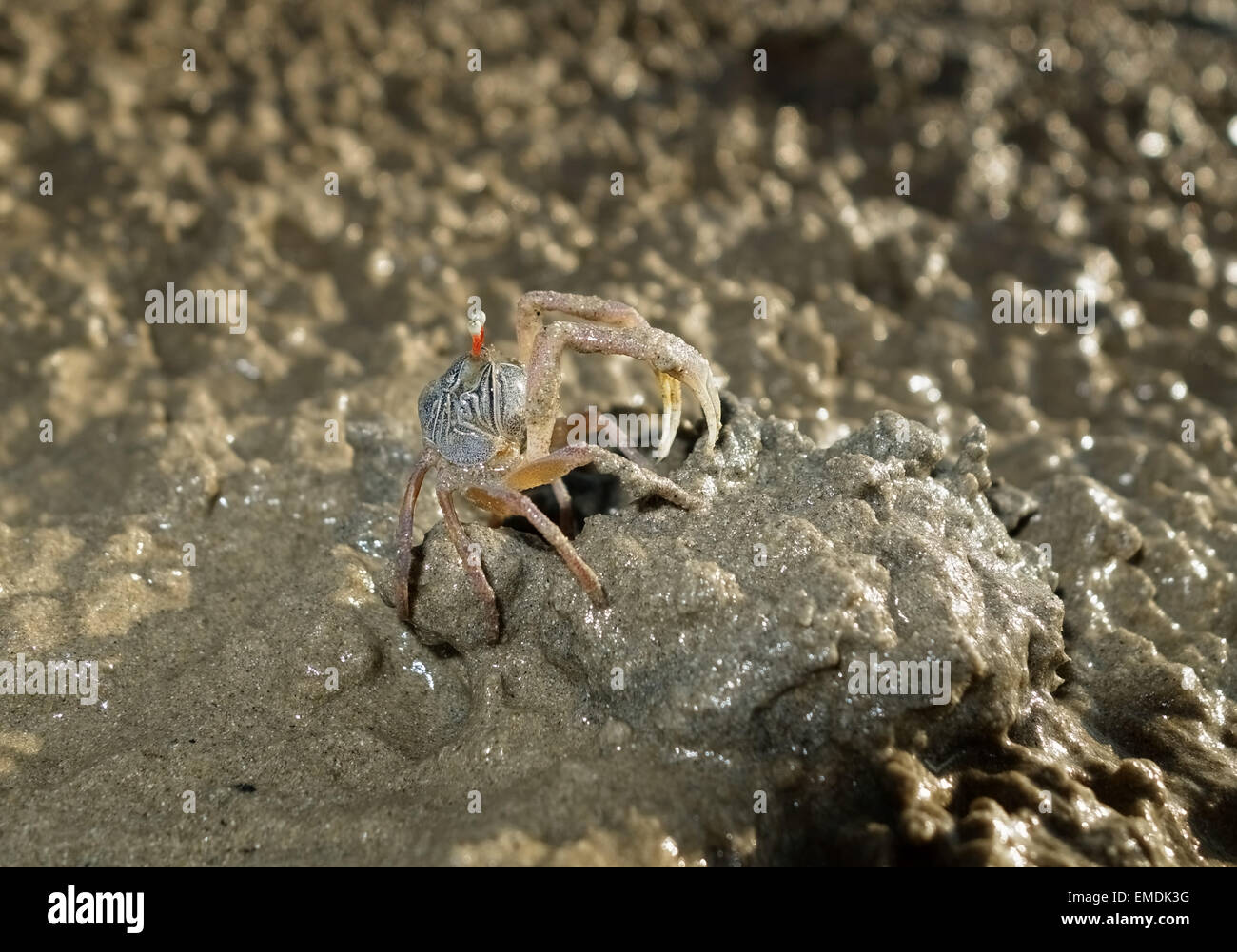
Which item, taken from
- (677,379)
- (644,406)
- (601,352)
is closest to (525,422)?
(601,352)

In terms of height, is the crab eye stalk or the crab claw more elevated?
the crab eye stalk

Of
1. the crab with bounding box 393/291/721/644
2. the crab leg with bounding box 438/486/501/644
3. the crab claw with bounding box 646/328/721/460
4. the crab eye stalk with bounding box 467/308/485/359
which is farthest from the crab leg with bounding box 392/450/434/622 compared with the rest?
the crab claw with bounding box 646/328/721/460

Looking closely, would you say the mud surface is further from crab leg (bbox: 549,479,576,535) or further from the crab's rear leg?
crab leg (bbox: 549,479,576,535)

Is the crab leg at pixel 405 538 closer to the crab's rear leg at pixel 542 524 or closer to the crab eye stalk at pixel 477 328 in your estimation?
the crab's rear leg at pixel 542 524

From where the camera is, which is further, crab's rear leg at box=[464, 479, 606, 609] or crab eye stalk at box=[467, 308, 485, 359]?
crab eye stalk at box=[467, 308, 485, 359]

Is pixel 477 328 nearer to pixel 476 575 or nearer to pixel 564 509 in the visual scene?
pixel 564 509

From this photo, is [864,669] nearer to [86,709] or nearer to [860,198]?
[86,709]

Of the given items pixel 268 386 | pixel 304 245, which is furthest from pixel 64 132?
pixel 268 386
